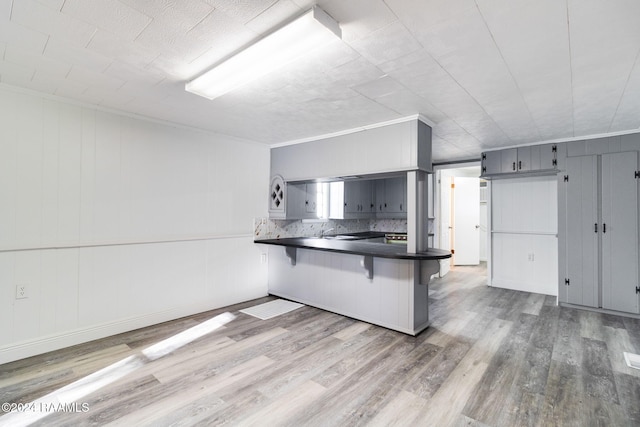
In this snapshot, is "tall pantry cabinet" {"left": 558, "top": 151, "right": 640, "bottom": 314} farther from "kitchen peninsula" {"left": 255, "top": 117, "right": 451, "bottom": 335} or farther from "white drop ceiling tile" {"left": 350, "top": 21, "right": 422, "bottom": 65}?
"white drop ceiling tile" {"left": 350, "top": 21, "right": 422, "bottom": 65}

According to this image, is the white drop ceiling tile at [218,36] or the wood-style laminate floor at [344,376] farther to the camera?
the wood-style laminate floor at [344,376]

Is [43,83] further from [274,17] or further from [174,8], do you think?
[274,17]

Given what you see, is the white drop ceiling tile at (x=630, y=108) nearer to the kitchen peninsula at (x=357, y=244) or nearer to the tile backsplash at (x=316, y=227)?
the kitchen peninsula at (x=357, y=244)

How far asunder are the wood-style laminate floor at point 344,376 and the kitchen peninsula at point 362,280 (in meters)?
0.20

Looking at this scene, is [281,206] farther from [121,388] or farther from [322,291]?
[121,388]

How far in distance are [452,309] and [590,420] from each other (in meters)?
2.17

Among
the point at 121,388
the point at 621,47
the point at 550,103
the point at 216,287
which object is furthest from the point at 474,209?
the point at 121,388

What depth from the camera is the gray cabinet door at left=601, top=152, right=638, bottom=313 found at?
3.80 m

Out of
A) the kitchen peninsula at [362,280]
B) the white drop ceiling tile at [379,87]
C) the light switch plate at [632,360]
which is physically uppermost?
the white drop ceiling tile at [379,87]

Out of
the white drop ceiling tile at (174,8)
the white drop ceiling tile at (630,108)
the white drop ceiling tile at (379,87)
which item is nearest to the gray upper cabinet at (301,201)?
the white drop ceiling tile at (379,87)

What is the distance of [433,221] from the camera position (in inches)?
231

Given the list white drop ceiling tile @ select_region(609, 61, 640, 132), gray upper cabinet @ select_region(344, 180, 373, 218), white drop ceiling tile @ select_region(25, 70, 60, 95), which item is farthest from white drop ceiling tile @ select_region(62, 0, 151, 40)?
gray upper cabinet @ select_region(344, 180, 373, 218)

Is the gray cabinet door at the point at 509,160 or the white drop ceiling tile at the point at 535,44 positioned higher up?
the white drop ceiling tile at the point at 535,44

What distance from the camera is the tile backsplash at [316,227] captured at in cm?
464
